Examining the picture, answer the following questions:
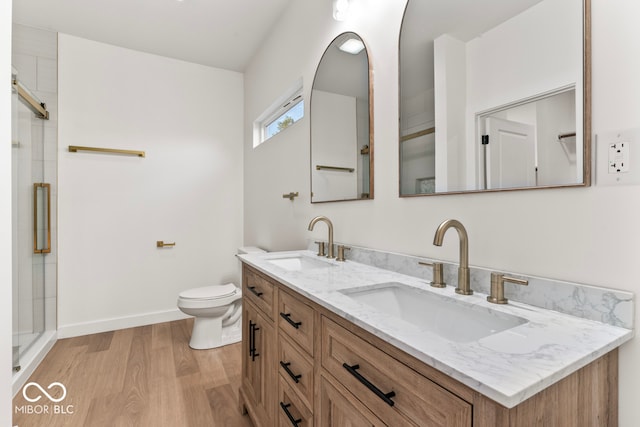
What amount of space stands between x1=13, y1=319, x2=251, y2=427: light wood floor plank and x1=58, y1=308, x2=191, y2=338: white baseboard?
0.09m

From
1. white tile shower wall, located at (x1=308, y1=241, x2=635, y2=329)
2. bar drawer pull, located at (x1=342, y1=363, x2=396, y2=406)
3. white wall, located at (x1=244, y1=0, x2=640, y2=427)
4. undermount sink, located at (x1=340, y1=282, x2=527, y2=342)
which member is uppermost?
white wall, located at (x1=244, y1=0, x2=640, y2=427)

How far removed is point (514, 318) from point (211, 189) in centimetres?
310

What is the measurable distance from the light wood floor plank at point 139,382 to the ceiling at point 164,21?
266 cm

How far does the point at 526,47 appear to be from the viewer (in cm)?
92

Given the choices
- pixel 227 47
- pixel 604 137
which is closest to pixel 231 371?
pixel 604 137

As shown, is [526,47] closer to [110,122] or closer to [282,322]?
[282,322]

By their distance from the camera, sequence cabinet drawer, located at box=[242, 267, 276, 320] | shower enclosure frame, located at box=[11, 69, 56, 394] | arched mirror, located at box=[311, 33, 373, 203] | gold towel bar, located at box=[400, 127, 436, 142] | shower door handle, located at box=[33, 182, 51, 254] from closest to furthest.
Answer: gold towel bar, located at box=[400, 127, 436, 142] → cabinet drawer, located at box=[242, 267, 276, 320] → arched mirror, located at box=[311, 33, 373, 203] → shower enclosure frame, located at box=[11, 69, 56, 394] → shower door handle, located at box=[33, 182, 51, 254]

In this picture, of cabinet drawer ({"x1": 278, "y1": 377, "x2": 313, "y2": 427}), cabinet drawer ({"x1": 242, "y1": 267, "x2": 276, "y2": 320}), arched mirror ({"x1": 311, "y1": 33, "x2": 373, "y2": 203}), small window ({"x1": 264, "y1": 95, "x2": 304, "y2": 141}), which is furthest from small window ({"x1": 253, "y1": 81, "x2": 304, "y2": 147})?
cabinet drawer ({"x1": 278, "y1": 377, "x2": 313, "y2": 427})

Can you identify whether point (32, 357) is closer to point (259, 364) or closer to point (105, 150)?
point (105, 150)

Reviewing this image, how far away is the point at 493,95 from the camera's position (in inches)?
39.9

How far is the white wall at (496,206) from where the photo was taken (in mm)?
721

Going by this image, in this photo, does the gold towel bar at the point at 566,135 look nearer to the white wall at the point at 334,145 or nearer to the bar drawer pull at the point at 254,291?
the white wall at the point at 334,145

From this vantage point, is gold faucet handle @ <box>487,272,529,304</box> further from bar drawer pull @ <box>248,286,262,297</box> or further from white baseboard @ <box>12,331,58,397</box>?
white baseboard @ <box>12,331,58,397</box>

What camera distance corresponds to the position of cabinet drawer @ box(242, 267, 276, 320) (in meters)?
1.32
